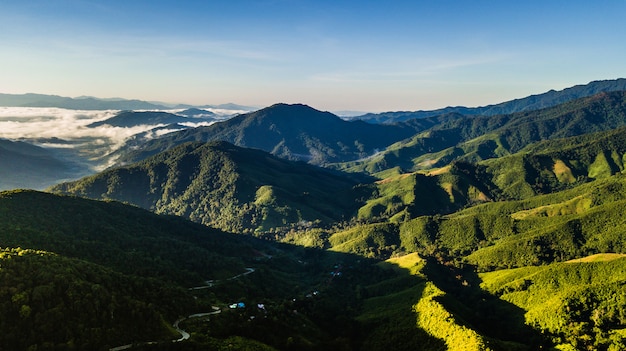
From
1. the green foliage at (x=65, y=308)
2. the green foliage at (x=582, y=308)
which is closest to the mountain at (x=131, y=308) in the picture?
the green foliage at (x=65, y=308)

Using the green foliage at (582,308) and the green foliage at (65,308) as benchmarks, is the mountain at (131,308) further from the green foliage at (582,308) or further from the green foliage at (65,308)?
the green foliage at (582,308)

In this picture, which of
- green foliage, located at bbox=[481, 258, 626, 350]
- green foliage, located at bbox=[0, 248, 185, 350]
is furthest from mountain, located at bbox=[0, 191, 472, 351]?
green foliage, located at bbox=[481, 258, 626, 350]

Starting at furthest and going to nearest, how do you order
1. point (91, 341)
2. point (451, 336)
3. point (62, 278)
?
point (451, 336), point (62, 278), point (91, 341)

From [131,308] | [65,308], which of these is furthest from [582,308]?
[65,308]

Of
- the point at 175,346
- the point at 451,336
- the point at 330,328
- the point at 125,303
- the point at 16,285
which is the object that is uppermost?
the point at 16,285

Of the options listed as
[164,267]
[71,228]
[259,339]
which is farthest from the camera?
[71,228]

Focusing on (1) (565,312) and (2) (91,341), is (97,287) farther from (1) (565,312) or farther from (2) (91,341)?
(1) (565,312)

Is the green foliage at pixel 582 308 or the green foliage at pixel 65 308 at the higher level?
the green foliage at pixel 65 308

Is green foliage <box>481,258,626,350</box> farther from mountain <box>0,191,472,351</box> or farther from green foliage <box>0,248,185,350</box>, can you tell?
green foliage <box>0,248,185,350</box>

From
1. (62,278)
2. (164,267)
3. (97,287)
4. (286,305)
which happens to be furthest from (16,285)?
(286,305)

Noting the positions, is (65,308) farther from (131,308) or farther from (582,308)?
(582,308)

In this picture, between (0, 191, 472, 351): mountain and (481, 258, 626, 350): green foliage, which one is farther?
(481, 258, 626, 350): green foliage
